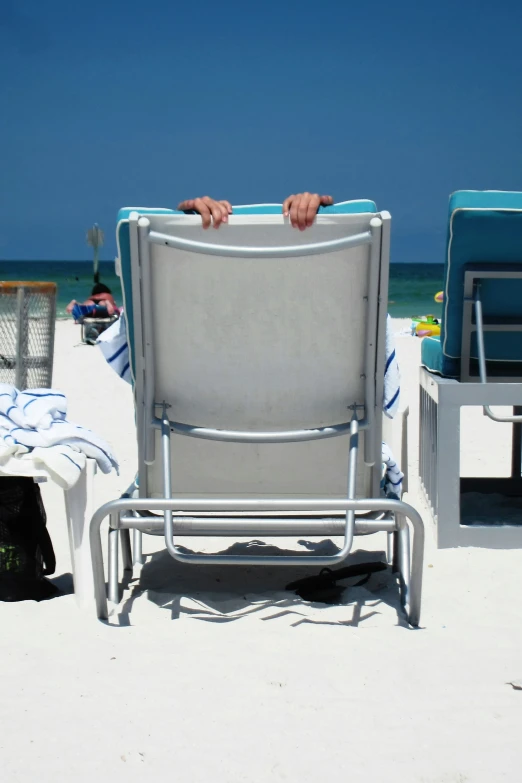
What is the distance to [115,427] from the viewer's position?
5.68 meters

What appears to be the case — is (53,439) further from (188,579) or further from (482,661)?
(482,661)

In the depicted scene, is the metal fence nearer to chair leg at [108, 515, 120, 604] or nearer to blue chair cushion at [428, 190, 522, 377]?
chair leg at [108, 515, 120, 604]

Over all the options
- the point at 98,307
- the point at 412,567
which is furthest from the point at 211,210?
the point at 98,307

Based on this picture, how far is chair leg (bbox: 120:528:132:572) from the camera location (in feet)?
9.53

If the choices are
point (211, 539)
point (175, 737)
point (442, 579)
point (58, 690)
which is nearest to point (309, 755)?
point (175, 737)

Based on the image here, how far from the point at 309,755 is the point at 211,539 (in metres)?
1.86

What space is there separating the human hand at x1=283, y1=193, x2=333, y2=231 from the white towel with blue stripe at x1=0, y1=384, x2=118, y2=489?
938 millimetres

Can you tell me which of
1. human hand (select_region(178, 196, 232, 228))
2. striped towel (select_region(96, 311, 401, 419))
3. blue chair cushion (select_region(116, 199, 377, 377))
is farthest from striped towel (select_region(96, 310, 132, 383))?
human hand (select_region(178, 196, 232, 228))

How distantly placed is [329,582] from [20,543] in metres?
1.00

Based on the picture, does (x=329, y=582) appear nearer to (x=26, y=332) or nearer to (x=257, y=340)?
(x=257, y=340)

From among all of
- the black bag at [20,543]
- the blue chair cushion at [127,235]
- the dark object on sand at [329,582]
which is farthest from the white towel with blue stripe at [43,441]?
the dark object on sand at [329,582]

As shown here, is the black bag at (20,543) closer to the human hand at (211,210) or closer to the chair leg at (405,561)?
the human hand at (211,210)

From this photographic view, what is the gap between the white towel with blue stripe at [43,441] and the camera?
93.9 inches

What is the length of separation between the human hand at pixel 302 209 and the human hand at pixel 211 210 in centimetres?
17
